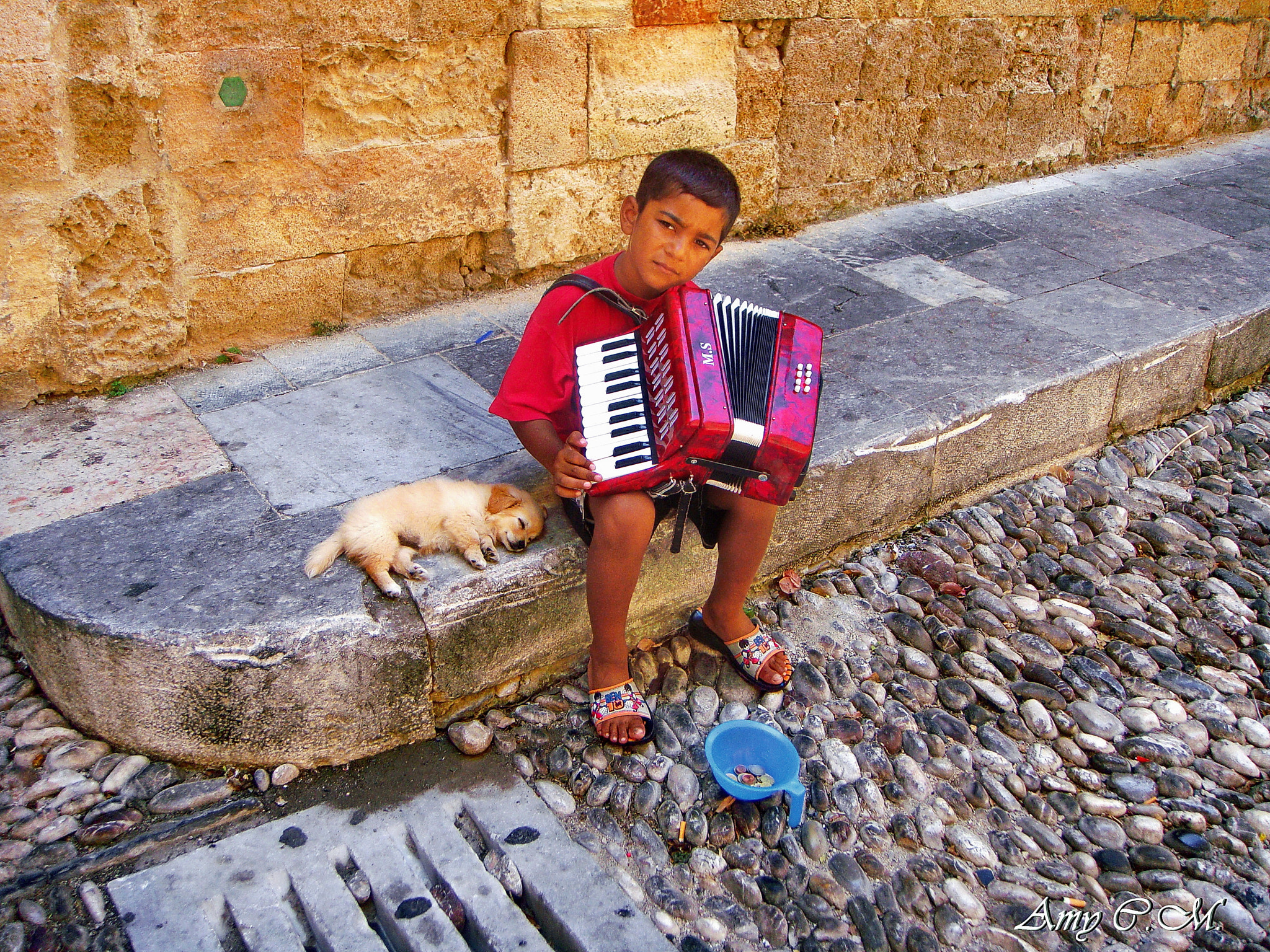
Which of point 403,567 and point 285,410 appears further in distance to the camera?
point 285,410

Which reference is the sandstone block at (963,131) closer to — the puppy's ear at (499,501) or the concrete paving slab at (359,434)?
the concrete paving slab at (359,434)

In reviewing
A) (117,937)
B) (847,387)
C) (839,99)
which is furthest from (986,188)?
(117,937)

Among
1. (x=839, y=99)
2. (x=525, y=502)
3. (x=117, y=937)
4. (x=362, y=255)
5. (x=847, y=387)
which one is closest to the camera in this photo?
(x=117, y=937)

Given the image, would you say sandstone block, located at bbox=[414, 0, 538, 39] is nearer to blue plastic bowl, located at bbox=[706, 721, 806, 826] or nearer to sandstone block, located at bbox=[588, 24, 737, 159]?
sandstone block, located at bbox=[588, 24, 737, 159]

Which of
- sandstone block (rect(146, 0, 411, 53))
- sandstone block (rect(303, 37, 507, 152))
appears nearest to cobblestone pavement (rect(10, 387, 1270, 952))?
sandstone block (rect(146, 0, 411, 53))

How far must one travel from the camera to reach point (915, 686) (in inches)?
111

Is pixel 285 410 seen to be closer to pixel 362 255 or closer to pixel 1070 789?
pixel 362 255

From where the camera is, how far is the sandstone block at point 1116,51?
5.95 m

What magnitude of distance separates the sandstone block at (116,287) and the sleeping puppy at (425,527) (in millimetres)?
1259

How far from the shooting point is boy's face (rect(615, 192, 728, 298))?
2.52 meters

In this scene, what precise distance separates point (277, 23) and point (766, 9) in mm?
2183

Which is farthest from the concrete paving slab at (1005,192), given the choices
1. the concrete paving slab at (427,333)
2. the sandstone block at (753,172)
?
the concrete paving slab at (427,333)

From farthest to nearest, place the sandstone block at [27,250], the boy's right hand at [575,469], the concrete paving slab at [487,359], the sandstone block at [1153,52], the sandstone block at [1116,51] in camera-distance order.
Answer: the sandstone block at [1153,52]
the sandstone block at [1116,51]
the concrete paving slab at [487,359]
the sandstone block at [27,250]
the boy's right hand at [575,469]

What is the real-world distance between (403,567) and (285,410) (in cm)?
109
